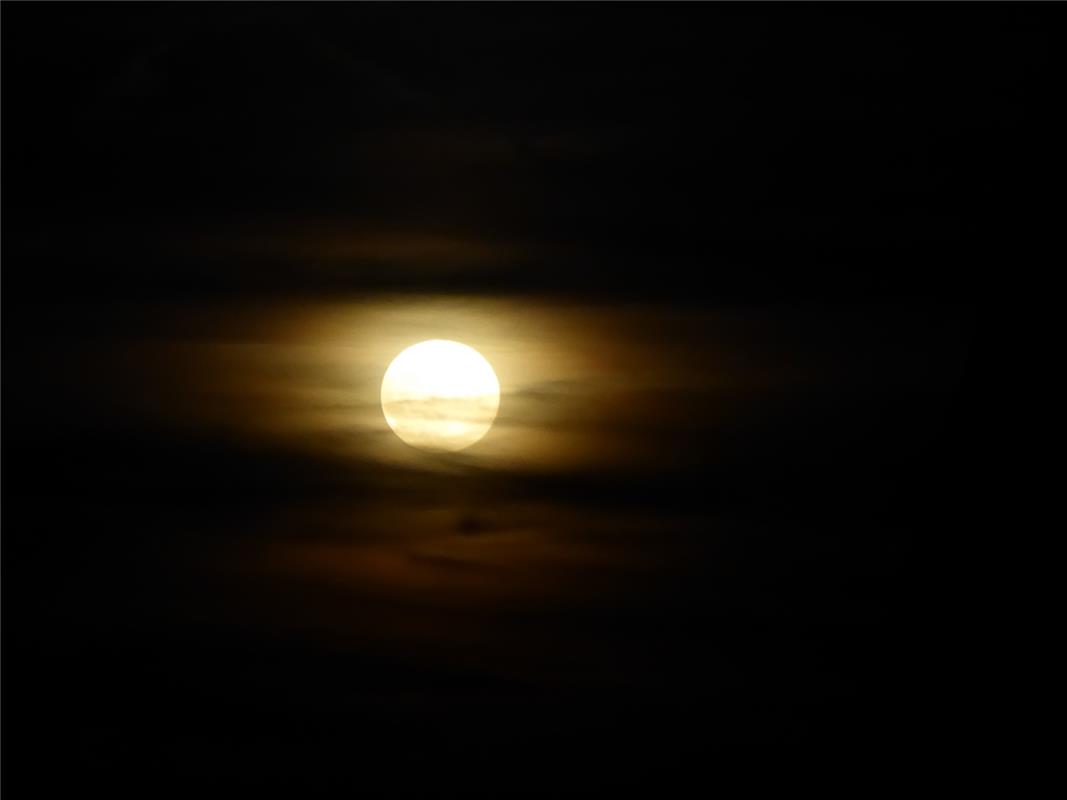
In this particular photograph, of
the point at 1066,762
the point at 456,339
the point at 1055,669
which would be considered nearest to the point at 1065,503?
the point at 1055,669

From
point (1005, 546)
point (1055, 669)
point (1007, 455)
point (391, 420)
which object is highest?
point (391, 420)

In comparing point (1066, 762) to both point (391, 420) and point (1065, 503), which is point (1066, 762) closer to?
point (1065, 503)

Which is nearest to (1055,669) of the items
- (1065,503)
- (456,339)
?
(1065,503)

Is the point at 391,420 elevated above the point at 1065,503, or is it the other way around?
the point at 391,420

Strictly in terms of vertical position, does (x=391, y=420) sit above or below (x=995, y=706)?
above

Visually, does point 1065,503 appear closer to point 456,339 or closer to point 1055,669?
point 1055,669

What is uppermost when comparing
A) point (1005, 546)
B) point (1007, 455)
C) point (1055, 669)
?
point (1007, 455)

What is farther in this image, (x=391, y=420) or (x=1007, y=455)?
(x=391, y=420)

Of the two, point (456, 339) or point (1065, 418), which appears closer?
point (1065, 418)
